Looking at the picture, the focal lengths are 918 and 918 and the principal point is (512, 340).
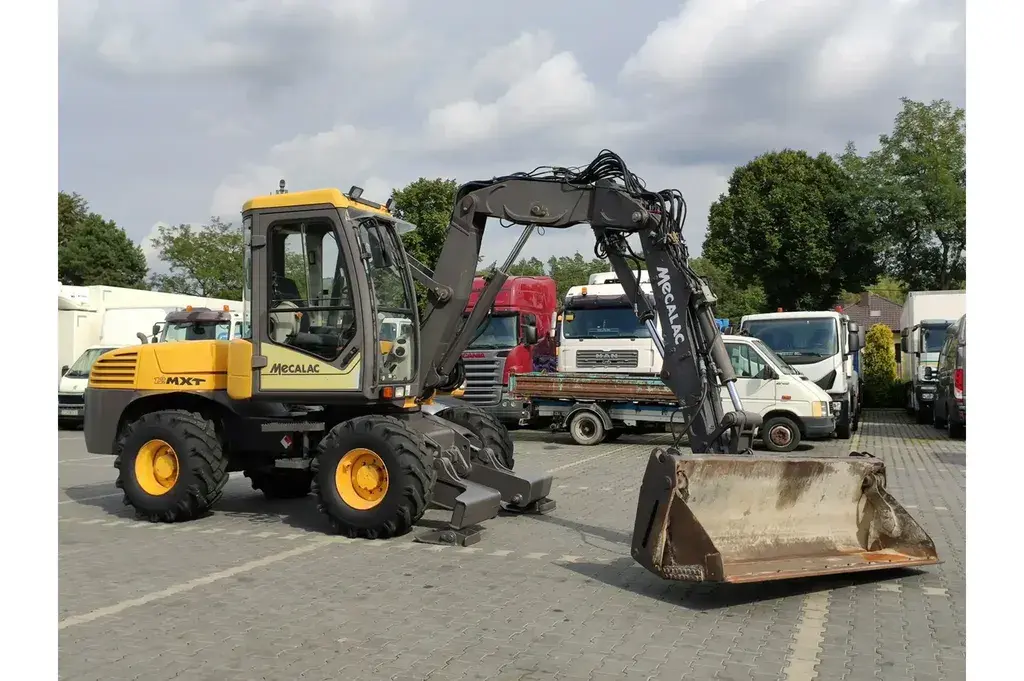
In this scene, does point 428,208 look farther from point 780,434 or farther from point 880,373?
point 780,434

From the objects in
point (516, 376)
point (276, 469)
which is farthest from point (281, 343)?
point (516, 376)

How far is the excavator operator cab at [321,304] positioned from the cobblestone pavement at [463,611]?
1483 mm

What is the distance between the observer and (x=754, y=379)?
16.9 meters

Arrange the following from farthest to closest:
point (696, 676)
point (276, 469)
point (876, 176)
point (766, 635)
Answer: point (876, 176)
point (276, 469)
point (766, 635)
point (696, 676)

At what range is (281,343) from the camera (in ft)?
29.6

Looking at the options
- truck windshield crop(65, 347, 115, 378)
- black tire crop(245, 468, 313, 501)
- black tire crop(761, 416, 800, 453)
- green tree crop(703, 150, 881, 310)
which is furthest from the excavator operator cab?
green tree crop(703, 150, 881, 310)

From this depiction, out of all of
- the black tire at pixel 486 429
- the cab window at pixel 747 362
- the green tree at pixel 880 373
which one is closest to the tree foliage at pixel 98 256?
the green tree at pixel 880 373

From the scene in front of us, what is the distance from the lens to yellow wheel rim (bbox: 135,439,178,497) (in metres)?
9.39

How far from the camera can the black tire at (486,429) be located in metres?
10.1

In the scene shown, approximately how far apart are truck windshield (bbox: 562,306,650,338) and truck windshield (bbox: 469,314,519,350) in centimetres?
167

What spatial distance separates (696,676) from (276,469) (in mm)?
5915

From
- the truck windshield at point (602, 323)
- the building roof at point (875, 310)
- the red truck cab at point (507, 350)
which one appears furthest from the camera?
the building roof at point (875, 310)

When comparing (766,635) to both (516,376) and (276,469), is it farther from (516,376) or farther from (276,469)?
(516,376)

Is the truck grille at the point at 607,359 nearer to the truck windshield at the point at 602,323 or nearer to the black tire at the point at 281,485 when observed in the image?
the truck windshield at the point at 602,323
